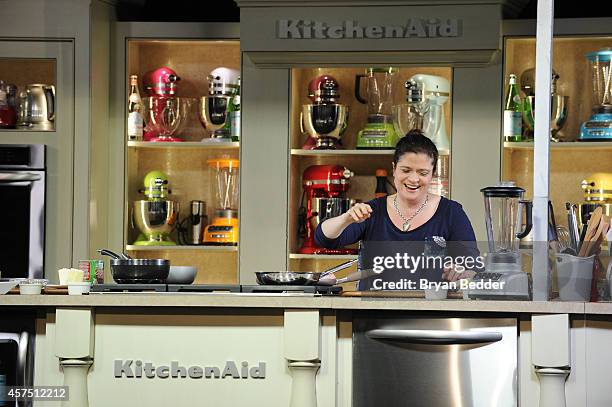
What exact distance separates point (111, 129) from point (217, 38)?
614mm

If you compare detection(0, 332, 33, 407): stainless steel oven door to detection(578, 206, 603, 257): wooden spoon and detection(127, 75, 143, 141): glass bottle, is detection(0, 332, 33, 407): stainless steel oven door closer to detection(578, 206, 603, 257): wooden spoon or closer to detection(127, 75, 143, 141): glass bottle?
detection(578, 206, 603, 257): wooden spoon

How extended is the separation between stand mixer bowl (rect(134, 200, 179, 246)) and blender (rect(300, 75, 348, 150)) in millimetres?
695

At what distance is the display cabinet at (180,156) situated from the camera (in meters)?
4.95

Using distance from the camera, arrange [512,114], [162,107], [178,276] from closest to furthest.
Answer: [178,276] < [512,114] < [162,107]

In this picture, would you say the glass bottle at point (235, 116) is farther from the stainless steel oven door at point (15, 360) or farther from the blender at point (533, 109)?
the stainless steel oven door at point (15, 360)

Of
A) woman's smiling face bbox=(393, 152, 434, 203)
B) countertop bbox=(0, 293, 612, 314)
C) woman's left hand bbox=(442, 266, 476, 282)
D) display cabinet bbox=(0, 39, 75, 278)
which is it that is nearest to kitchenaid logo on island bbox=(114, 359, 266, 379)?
countertop bbox=(0, 293, 612, 314)

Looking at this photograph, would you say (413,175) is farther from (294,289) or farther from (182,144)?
(182,144)

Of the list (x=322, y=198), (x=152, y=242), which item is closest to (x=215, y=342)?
(x=322, y=198)

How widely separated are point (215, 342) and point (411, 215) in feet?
4.05

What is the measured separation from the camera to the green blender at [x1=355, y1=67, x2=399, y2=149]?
190 inches

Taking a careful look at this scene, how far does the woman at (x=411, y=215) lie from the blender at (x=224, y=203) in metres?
1.09

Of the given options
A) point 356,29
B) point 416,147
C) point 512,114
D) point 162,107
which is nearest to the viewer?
point 416,147

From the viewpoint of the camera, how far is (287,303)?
2.92 m

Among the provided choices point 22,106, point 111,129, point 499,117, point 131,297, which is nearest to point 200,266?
point 111,129
